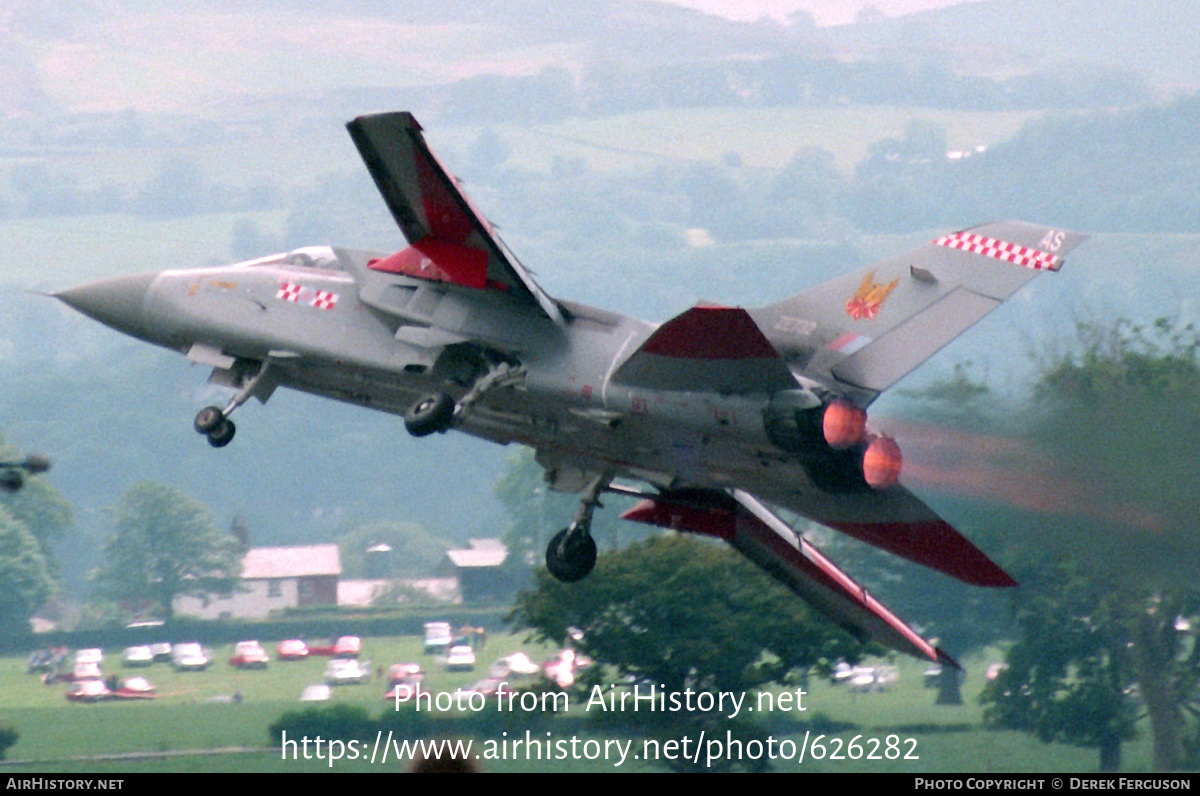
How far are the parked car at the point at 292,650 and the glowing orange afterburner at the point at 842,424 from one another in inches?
1806

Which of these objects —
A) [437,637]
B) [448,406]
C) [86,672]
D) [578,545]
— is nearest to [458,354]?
[448,406]

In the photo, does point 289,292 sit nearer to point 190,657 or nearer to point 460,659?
point 460,659

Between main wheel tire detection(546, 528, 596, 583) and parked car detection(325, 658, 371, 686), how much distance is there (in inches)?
1311

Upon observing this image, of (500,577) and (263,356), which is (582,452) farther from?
(500,577)

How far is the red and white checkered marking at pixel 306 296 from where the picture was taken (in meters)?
22.0

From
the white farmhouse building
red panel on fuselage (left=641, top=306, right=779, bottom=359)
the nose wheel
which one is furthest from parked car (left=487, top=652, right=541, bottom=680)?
red panel on fuselage (left=641, top=306, right=779, bottom=359)

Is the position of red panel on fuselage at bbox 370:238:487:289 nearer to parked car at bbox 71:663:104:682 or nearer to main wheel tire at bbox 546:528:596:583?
main wheel tire at bbox 546:528:596:583

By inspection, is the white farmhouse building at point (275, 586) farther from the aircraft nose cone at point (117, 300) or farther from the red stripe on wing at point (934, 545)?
the red stripe on wing at point (934, 545)

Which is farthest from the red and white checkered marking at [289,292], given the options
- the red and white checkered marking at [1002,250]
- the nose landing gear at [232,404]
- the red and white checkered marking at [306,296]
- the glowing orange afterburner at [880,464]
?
the red and white checkered marking at [1002,250]

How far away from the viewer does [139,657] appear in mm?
60781

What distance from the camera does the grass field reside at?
127 ft

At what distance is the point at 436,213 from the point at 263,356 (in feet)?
11.7

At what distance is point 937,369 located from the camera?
118 m
